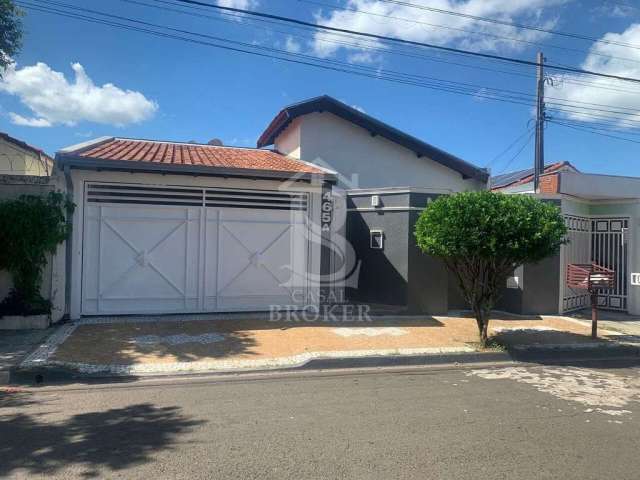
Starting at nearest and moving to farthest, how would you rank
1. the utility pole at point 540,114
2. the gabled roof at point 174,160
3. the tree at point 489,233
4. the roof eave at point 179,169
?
the tree at point 489,233 → the roof eave at point 179,169 → the gabled roof at point 174,160 → the utility pole at point 540,114

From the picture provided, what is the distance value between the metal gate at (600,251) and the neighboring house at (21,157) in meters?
17.6

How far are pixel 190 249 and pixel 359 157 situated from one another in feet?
21.3

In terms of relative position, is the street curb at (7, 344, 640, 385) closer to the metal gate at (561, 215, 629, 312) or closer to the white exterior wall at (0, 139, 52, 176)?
the metal gate at (561, 215, 629, 312)

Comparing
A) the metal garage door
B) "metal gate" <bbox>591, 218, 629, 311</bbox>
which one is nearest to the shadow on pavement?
the metal garage door

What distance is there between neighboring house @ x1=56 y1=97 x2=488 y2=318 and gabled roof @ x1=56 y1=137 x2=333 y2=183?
2 centimetres

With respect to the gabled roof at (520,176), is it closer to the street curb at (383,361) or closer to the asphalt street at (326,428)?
the street curb at (383,361)

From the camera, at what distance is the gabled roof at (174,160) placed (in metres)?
8.95

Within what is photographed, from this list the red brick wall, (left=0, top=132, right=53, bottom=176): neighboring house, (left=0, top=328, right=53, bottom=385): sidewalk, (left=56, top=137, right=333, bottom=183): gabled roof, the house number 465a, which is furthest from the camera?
(left=0, top=132, right=53, bottom=176): neighboring house

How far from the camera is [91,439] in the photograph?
13.8 feet

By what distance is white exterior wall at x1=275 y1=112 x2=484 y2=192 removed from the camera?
14.0m

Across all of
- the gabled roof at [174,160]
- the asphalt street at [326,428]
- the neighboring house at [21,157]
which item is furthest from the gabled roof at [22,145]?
the asphalt street at [326,428]

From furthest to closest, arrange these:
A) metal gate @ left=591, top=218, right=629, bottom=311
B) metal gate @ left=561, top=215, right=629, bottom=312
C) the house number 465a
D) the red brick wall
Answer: metal gate @ left=591, top=218, right=629, bottom=311
metal gate @ left=561, top=215, right=629, bottom=312
the red brick wall
the house number 465a

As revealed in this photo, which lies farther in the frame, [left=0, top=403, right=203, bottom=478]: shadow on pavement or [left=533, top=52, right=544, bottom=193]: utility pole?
[left=533, top=52, right=544, bottom=193]: utility pole

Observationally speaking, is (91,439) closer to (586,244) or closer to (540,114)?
(586,244)
